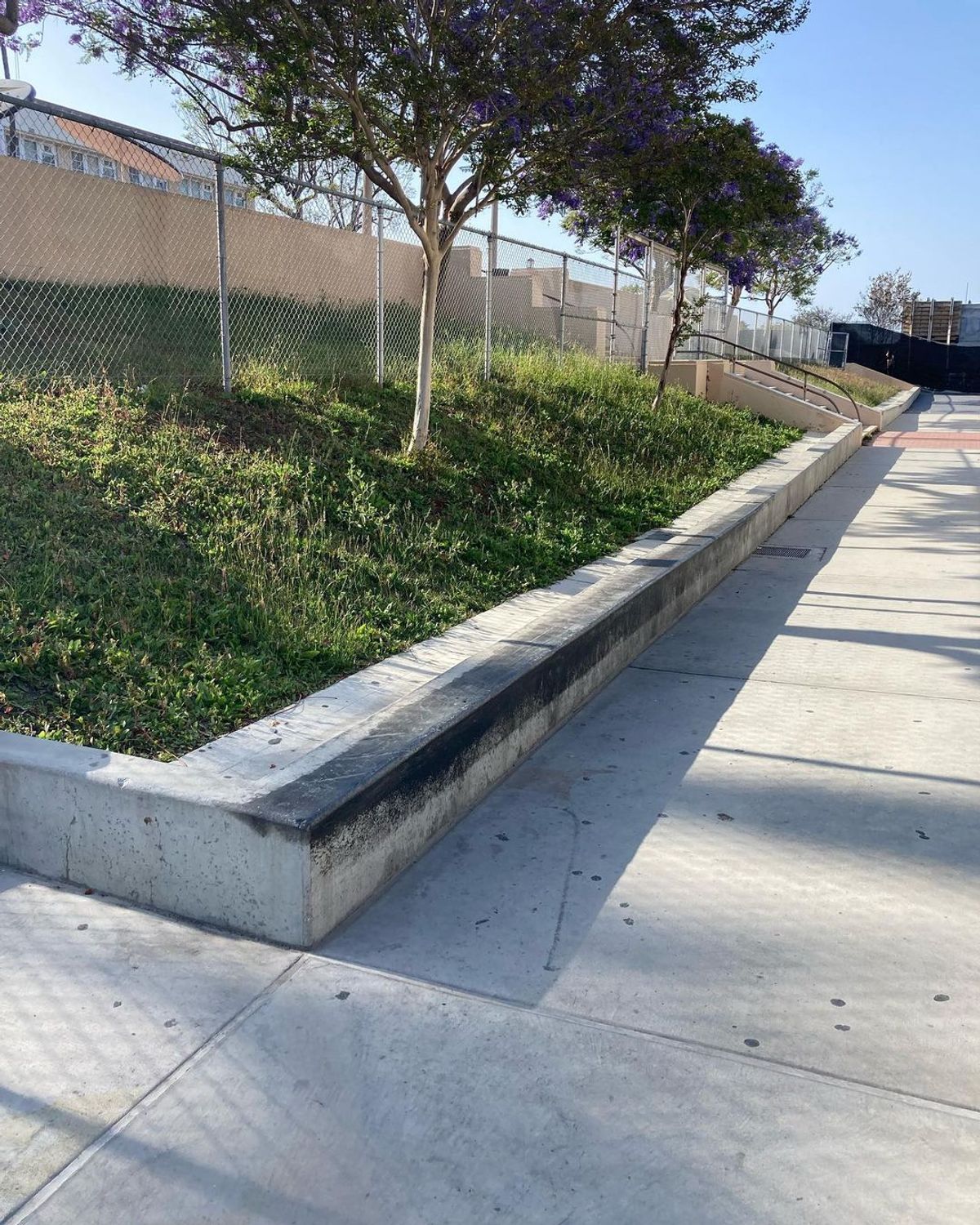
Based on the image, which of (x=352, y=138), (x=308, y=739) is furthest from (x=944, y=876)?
(x=352, y=138)

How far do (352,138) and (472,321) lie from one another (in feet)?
27.5

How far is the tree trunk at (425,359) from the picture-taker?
348 inches

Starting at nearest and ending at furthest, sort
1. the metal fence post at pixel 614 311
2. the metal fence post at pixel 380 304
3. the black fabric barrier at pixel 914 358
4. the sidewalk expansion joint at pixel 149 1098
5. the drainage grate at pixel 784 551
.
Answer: the sidewalk expansion joint at pixel 149 1098 < the drainage grate at pixel 784 551 < the metal fence post at pixel 380 304 < the metal fence post at pixel 614 311 < the black fabric barrier at pixel 914 358

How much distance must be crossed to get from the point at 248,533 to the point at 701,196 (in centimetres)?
1143

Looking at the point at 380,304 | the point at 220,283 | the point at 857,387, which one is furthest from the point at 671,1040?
the point at 857,387

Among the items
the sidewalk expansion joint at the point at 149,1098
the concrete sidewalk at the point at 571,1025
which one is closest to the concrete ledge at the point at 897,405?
the concrete sidewalk at the point at 571,1025

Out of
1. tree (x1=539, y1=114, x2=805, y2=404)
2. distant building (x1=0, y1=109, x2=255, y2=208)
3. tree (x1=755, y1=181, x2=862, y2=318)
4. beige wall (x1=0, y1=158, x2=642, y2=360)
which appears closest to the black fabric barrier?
tree (x1=755, y1=181, x2=862, y2=318)

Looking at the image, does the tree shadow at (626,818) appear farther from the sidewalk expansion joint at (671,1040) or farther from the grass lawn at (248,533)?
the grass lawn at (248,533)

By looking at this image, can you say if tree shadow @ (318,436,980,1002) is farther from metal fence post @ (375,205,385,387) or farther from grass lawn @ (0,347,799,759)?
metal fence post @ (375,205,385,387)

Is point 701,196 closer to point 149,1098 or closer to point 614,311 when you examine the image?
point 614,311

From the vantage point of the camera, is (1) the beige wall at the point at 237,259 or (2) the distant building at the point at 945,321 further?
(2) the distant building at the point at 945,321

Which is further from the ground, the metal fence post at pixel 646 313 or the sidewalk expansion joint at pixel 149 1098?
the metal fence post at pixel 646 313

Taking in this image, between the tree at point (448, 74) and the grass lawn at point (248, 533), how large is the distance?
1.14m

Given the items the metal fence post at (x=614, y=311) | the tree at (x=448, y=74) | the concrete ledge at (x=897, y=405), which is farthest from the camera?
A: the concrete ledge at (x=897, y=405)
